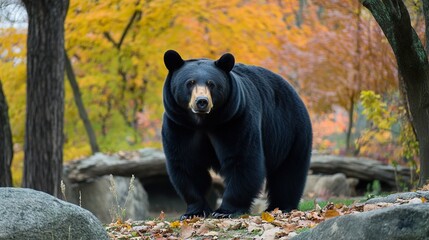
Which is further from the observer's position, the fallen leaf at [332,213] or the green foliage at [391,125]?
the green foliage at [391,125]

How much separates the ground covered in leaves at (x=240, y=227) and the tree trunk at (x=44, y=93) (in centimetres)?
387

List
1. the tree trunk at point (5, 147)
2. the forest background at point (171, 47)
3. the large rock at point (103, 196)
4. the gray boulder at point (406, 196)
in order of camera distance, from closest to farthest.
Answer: the gray boulder at point (406, 196) → the tree trunk at point (5, 147) → the large rock at point (103, 196) → the forest background at point (171, 47)

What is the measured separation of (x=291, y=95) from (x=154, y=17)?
901 centimetres

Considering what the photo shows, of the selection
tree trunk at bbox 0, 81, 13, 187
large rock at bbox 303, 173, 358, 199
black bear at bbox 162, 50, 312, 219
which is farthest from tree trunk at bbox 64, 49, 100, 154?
black bear at bbox 162, 50, 312, 219

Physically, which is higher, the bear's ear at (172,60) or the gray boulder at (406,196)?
the bear's ear at (172,60)

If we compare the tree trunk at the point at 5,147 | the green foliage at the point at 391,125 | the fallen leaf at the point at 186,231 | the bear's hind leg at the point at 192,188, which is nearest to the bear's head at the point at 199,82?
the bear's hind leg at the point at 192,188

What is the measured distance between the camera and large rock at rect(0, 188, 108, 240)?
4.68 m

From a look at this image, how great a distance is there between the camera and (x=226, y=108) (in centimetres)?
679

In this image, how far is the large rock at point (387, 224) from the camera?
3.83 m

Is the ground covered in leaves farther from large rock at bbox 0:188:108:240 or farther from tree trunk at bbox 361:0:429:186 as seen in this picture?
tree trunk at bbox 361:0:429:186

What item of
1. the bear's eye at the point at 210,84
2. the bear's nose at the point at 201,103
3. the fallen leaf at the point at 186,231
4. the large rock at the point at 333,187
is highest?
the bear's eye at the point at 210,84

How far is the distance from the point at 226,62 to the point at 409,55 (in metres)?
1.64

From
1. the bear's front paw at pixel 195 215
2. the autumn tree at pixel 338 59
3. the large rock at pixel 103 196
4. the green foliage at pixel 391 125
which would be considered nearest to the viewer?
the bear's front paw at pixel 195 215

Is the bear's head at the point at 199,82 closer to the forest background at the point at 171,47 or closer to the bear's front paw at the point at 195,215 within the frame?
the bear's front paw at the point at 195,215
